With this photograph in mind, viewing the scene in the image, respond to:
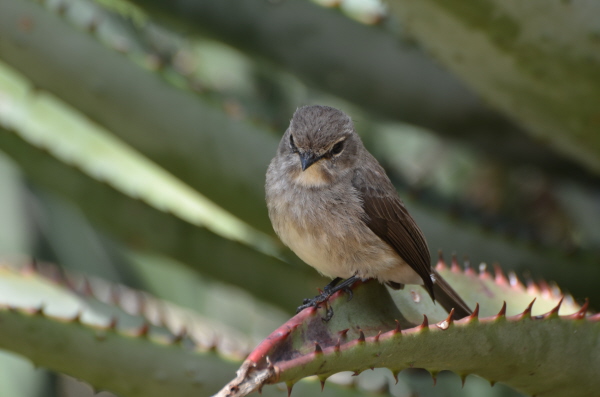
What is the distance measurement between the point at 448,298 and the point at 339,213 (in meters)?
0.51

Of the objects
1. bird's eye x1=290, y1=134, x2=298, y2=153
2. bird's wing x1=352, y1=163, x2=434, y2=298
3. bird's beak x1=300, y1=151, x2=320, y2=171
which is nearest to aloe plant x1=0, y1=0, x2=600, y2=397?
bird's wing x1=352, y1=163, x2=434, y2=298

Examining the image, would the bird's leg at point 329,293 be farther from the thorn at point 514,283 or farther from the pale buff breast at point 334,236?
the thorn at point 514,283

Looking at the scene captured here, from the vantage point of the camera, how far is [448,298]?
283 centimetres

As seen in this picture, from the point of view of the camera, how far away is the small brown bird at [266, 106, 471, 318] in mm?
2883

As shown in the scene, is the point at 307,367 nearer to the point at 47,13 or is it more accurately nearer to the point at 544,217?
the point at 47,13

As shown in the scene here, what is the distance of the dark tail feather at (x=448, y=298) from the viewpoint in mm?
2688

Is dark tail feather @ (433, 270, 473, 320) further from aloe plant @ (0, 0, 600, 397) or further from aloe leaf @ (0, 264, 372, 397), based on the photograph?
aloe leaf @ (0, 264, 372, 397)

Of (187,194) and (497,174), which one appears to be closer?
(187,194)

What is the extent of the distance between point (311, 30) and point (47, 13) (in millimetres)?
1226

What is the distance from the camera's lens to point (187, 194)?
4230 millimetres

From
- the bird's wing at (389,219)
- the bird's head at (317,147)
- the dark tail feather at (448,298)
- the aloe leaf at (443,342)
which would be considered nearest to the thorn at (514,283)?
the aloe leaf at (443,342)

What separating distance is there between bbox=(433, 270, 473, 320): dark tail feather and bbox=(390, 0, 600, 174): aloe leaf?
0.92 metres

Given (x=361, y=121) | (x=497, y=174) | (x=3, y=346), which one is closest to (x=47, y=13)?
(x=3, y=346)

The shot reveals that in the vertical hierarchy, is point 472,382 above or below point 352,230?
below
